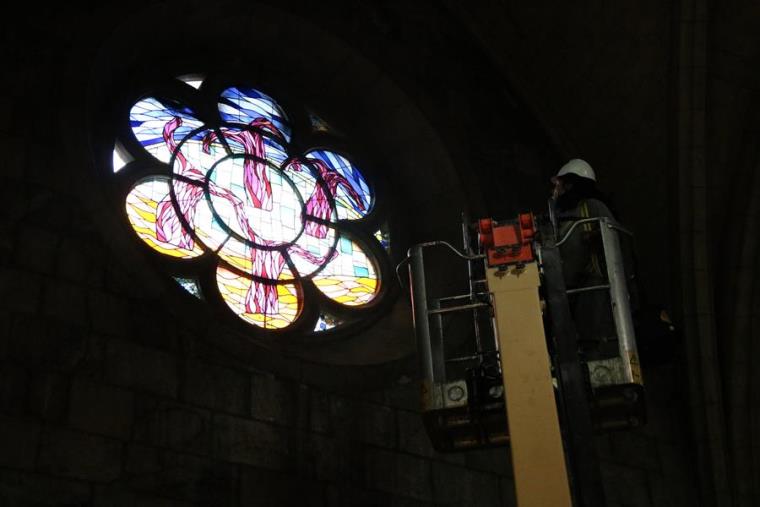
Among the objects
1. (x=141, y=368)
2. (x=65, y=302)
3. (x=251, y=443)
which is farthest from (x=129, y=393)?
(x=251, y=443)

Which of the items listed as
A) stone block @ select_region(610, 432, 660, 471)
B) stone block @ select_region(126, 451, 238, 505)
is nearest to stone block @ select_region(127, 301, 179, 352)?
stone block @ select_region(126, 451, 238, 505)

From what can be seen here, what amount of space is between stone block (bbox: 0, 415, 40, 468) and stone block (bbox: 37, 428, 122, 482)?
38 millimetres

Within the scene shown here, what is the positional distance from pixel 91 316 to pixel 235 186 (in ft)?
5.86

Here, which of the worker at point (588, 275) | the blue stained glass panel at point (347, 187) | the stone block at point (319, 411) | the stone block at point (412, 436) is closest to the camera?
the worker at point (588, 275)

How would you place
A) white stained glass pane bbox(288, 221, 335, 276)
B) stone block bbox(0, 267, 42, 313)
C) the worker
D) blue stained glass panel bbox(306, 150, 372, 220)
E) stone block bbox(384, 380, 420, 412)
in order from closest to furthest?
the worker → stone block bbox(0, 267, 42, 313) → stone block bbox(384, 380, 420, 412) → white stained glass pane bbox(288, 221, 335, 276) → blue stained glass panel bbox(306, 150, 372, 220)

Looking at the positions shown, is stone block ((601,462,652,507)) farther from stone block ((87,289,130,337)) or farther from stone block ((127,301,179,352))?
stone block ((87,289,130,337))

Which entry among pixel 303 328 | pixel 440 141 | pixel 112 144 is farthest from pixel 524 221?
pixel 440 141

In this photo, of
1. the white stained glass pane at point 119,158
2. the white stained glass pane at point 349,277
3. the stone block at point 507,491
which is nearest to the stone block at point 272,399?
the white stained glass pane at point 349,277

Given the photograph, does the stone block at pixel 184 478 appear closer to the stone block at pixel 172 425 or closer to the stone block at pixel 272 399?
the stone block at pixel 172 425

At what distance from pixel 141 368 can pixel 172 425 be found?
0.95ft

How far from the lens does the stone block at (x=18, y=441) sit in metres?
4.74

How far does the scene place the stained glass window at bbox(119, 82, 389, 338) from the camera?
21.2 feet

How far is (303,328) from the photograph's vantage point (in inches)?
256

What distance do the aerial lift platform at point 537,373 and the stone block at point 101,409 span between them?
1.49 metres
